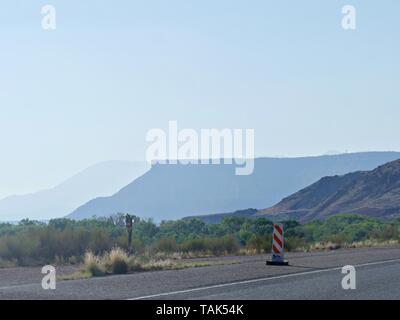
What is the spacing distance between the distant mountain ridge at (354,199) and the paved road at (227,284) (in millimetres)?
80680

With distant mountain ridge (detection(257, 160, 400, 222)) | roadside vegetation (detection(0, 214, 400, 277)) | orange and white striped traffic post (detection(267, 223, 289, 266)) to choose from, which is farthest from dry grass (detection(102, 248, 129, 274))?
distant mountain ridge (detection(257, 160, 400, 222))

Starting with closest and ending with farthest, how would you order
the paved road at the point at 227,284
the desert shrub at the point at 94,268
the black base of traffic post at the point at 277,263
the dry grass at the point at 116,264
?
1. the paved road at the point at 227,284
2. the desert shrub at the point at 94,268
3. the dry grass at the point at 116,264
4. the black base of traffic post at the point at 277,263

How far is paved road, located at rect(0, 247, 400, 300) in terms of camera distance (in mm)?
16692

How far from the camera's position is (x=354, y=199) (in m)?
118

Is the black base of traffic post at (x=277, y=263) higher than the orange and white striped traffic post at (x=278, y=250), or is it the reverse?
the orange and white striped traffic post at (x=278, y=250)

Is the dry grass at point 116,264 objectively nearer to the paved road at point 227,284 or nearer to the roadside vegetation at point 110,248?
the roadside vegetation at point 110,248

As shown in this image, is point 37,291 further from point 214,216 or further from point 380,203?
point 214,216

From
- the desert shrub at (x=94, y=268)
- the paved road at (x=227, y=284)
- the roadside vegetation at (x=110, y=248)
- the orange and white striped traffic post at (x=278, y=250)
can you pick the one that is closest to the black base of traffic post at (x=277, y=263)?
the orange and white striped traffic post at (x=278, y=250)

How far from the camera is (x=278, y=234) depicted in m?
25.4

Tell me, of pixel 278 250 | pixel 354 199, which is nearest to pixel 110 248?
pixel 278 250

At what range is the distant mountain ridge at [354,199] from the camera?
109 meters

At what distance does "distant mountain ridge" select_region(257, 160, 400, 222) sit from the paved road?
80680 millimetres

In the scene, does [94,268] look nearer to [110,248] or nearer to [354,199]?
[110,248]
